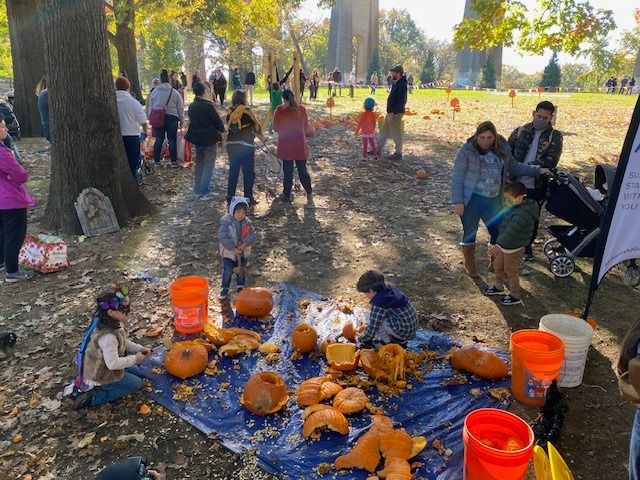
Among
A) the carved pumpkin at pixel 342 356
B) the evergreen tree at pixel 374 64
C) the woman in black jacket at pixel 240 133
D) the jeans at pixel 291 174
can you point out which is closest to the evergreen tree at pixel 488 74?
the evergreen tree at pixel 374 64

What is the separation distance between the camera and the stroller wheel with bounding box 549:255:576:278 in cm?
636

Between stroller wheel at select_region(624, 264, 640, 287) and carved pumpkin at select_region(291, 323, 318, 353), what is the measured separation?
4.39 meters

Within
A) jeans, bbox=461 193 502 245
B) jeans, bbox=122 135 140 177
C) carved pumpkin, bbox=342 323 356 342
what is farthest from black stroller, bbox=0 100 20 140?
jeans, bbox=461 193 502 245

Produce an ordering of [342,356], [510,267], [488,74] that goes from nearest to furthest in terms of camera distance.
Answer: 1. [342,356]
2. [510,267]
3. [488,74]

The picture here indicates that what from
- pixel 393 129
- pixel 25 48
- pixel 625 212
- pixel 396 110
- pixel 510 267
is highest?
pixel 25 48

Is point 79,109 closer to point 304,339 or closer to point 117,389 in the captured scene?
point 117,389

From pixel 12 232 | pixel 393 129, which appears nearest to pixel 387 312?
pixel 12 232

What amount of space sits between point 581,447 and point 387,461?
5.11 ft

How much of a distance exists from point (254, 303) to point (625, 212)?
3.74 metres

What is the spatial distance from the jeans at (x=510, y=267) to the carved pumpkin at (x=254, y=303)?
2794 mm

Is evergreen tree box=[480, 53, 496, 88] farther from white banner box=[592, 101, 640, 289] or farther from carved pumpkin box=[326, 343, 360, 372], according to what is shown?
carved pumpkin box=[326, 343, 360, 372]

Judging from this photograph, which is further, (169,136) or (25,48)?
(25,48)

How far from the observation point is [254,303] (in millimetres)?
5473

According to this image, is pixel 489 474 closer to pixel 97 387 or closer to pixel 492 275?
pixel 97 387
